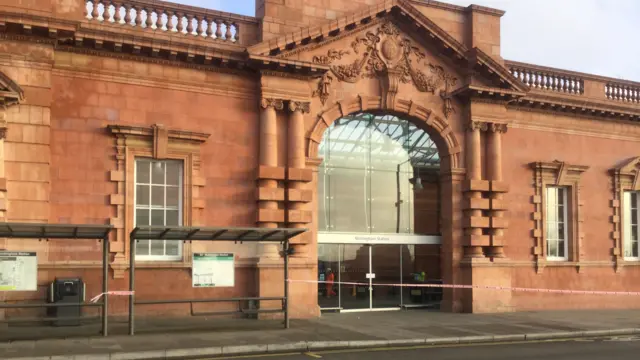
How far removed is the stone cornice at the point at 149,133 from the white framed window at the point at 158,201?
71 centimetres

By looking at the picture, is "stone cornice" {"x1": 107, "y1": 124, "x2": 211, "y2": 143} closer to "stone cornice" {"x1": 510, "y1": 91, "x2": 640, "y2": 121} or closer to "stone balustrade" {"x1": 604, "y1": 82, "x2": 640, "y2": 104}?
"stone cornice" {"x1": 510, "y1": 91, "x2": 640, "y2": 121}

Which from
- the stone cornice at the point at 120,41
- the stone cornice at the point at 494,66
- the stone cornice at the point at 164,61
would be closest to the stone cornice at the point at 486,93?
the stone cornice at the point at 494,66

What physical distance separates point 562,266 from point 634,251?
3926 millimetres

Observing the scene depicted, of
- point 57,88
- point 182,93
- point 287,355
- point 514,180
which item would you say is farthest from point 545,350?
point 57,88

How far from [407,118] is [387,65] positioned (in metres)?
1.87

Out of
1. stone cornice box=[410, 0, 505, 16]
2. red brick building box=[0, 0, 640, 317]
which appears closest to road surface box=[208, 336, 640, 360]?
red brick building box=[0, 0, 640, 317]

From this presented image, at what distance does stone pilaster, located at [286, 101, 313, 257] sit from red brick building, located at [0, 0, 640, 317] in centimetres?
6

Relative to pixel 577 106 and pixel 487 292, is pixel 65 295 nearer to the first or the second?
pixel 487 292

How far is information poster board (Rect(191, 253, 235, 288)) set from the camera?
15.7 m

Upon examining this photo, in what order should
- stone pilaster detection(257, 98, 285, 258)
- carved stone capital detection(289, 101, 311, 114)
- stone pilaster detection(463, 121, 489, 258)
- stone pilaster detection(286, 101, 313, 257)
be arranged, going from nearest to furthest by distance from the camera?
1. stone pilaster detection(257, 98, 285, 258)
2. stone pilaster detection(286, 101, 313, 257)
3. carved stone capital detection(289, 101, 311, 114)
4. stone pilaster detection(463, 121, 489, 258)

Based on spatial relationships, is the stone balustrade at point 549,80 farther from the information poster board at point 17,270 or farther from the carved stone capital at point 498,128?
the information poster board at point 17,270

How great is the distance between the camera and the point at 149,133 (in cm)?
1825

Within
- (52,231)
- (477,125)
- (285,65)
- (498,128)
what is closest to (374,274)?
(477,125)

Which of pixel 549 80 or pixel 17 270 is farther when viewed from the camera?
pixel 549 80
